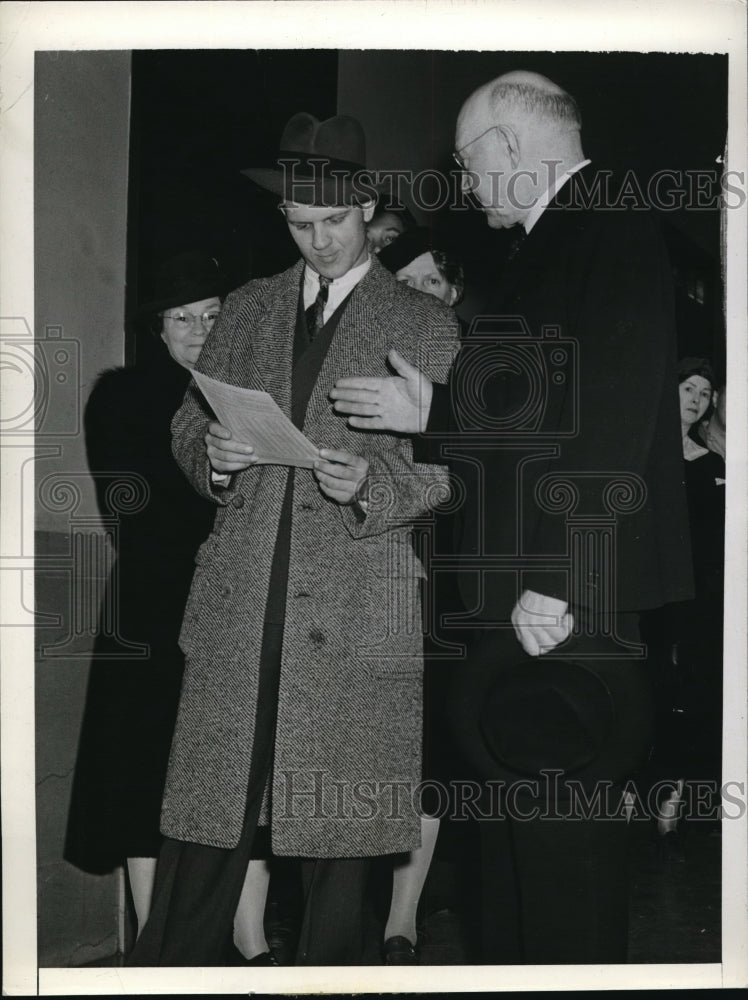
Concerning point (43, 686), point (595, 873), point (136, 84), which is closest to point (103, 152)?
point (136, 84)

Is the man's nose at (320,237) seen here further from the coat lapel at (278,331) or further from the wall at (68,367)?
the wall at (68,367)

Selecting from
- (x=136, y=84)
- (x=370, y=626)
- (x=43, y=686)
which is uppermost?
(x=136, y=84)

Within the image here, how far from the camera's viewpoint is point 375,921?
2.47 metres

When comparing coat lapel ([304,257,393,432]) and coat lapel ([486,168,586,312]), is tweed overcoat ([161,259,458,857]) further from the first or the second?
coat lapel ([486,168,586,312])

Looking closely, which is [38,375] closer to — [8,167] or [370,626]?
[8,167]

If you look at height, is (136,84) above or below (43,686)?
above

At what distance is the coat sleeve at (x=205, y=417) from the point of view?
248 cm

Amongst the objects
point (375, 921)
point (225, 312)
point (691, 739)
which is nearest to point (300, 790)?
point (375, 921)

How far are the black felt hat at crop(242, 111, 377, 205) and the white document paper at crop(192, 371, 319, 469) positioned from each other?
52 cm

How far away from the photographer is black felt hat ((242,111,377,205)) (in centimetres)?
246

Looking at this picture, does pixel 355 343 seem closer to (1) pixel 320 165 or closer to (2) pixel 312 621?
(1) pixel 320 165

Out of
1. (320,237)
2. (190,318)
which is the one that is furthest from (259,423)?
(320,237)

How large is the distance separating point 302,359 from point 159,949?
148 centimetres

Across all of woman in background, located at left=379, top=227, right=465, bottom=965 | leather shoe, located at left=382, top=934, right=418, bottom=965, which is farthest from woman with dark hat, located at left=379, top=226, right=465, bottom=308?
leather shoe, located at left=382, top=934, right=418, bottom=965
